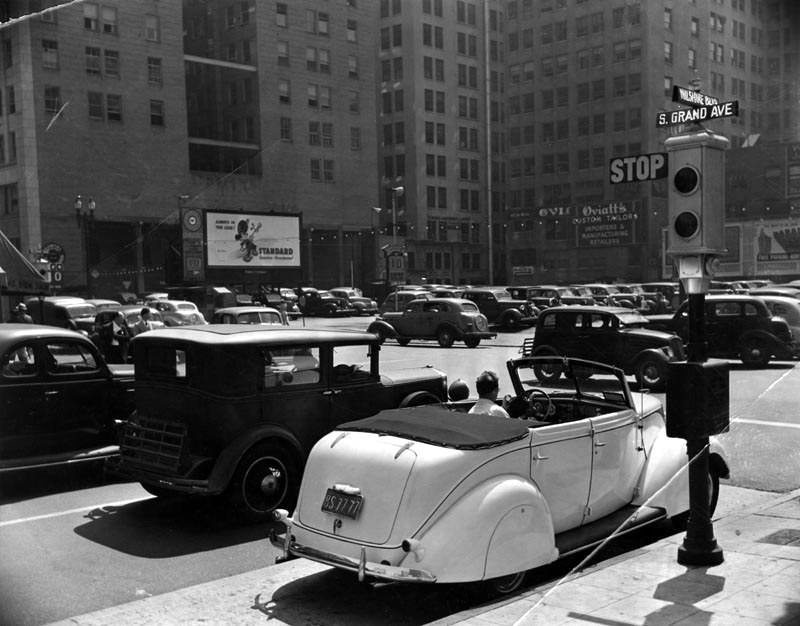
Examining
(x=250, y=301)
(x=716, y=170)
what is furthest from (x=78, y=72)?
(x=250, y=301)

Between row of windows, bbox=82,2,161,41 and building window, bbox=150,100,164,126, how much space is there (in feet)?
1.73

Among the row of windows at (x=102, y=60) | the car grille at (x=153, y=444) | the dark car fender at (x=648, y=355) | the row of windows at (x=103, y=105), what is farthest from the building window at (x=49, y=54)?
the dark car fender at (x=648, y=355)

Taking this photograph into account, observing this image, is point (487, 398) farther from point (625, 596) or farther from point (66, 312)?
point (66, 312)

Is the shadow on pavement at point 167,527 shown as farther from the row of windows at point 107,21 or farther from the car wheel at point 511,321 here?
the car wheel at point 511,321

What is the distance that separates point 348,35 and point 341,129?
356 cm

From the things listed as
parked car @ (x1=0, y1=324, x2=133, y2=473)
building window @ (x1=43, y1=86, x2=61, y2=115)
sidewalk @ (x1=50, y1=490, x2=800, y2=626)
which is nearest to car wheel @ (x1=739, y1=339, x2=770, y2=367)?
sidewalk @ (x1=50, y1=490, x2=800, y2=626)

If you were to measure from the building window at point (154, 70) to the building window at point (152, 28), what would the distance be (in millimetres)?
403

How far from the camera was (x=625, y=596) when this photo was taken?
410 cm

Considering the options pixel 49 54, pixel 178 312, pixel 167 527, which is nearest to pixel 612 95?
pixel 49 54

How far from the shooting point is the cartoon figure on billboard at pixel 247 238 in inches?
1516

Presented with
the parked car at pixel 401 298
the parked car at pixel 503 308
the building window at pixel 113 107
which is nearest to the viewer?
the building window at pixel 113 107

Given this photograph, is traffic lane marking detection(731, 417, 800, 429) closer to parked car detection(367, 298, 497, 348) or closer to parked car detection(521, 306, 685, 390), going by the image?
parked car detection(521, 306, 685, 390)

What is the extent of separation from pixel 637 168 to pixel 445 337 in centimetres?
2005

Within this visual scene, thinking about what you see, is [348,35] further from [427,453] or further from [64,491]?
[64,491]
